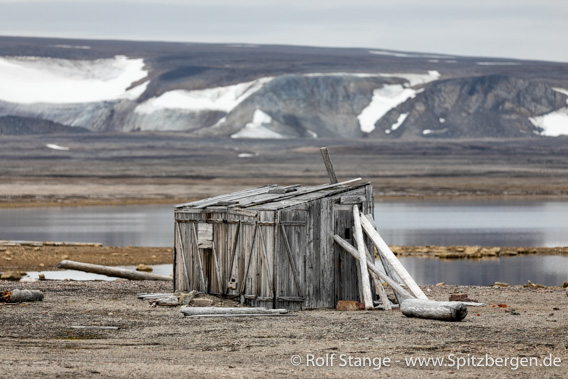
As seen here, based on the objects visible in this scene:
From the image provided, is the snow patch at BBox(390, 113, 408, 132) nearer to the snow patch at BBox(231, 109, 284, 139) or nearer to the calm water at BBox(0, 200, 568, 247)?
the snow patch at BBox(231, 109, 284, 139)

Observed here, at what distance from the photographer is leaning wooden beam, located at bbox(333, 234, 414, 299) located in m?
19.1

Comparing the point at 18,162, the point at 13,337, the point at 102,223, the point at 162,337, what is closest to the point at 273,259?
the point at 162,337

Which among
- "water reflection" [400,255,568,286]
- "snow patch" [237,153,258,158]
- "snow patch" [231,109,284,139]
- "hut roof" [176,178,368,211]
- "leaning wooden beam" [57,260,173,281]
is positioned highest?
"hut roof" [176,178,368,211]

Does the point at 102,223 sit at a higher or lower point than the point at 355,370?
lower

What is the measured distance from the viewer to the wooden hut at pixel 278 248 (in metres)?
19.4

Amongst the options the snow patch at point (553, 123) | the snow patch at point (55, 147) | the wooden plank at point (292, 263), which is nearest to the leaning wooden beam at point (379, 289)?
the wooden plank at point (292, 263)

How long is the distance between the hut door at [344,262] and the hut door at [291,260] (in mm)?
734

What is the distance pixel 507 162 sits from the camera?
341 ft

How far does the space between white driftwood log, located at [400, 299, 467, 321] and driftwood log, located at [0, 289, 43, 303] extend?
669 cm

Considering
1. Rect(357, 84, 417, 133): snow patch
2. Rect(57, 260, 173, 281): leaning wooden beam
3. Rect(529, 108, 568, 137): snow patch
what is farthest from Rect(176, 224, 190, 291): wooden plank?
Rect(529, 108, 568, 137): snow patch

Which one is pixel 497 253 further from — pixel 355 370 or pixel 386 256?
pixel 355 370

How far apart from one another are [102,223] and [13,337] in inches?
1273

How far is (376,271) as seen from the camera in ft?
64.4

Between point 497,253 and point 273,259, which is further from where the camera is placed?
point 497,253
